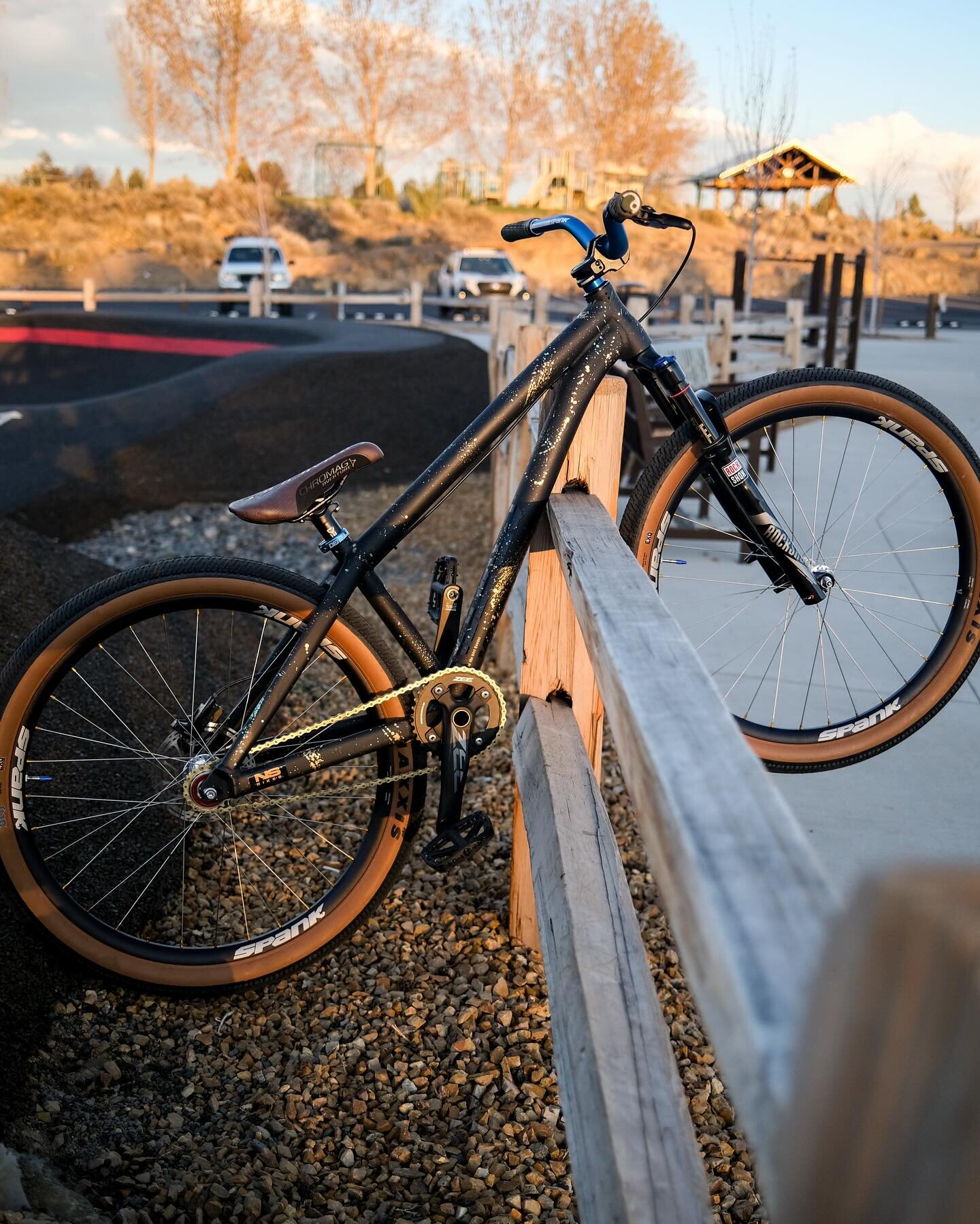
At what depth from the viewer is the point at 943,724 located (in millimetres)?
4461

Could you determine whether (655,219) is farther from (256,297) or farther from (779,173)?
(779,173)

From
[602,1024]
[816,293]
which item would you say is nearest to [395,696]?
[602,1024]

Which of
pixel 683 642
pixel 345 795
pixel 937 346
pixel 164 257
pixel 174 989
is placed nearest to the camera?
pixel 683 642

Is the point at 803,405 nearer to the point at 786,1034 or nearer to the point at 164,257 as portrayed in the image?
the point at 786,1034

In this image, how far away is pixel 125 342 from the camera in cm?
1661

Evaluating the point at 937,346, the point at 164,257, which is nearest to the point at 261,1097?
the point at 937,346

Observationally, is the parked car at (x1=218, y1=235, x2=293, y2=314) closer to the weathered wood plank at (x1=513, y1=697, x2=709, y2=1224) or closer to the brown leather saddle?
the brown leather saddle

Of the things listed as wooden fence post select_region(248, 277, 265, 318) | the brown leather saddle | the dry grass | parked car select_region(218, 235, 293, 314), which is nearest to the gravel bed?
the brown leather saddle

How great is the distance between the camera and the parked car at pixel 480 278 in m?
26.6

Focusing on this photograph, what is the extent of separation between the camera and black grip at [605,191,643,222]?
2.54 m

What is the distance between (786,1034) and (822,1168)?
9 cm

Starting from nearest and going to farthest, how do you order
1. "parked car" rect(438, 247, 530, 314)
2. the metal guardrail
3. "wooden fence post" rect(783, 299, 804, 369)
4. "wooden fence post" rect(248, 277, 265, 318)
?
"wooden fence post" rect(783, 299, 804, 369)
the metal guardrail
"wooden fence post" rect(248, 277, 265, 318)
"parked car" rect(438, 247, 530, 314)

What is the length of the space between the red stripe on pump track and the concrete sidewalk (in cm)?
1342

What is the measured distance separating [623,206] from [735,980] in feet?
7.09
